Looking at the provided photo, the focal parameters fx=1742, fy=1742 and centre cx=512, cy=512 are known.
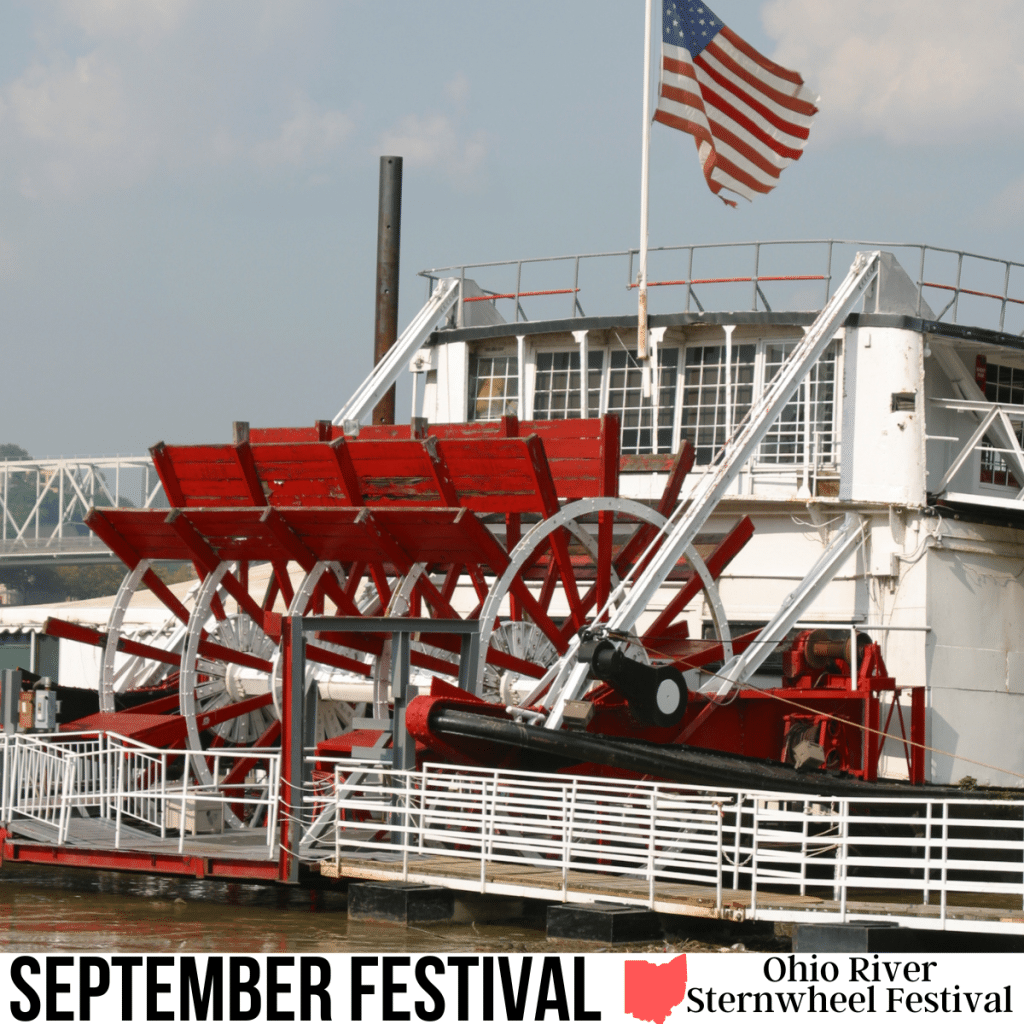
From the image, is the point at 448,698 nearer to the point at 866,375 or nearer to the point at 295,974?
the point at 295,974

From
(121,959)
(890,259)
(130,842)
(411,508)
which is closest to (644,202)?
(890,259)

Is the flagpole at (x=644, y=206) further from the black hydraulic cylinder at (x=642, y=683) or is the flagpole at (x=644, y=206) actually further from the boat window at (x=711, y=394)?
the black hydraulic cylinder at (x=642, y=683)

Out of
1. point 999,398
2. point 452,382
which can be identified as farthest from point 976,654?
point 452,382

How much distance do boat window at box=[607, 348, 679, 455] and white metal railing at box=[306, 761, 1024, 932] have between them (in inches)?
144

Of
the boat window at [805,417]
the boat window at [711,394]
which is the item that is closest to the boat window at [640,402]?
the boat window at [711,394]

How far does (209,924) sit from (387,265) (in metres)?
9.47

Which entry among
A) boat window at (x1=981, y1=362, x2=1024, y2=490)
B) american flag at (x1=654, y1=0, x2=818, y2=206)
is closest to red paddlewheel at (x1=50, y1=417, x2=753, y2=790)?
american flag at (x1=654, y1=0, x2=818, y2=206)

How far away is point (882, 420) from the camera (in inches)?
552

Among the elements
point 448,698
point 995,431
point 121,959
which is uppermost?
point 995,431

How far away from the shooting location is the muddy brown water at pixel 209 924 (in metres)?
9.10

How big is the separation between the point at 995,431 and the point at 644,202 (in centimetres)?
362

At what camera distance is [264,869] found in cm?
995

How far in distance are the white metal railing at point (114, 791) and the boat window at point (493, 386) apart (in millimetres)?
4428

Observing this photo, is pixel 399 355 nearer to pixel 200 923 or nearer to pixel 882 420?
pixel 882 420
